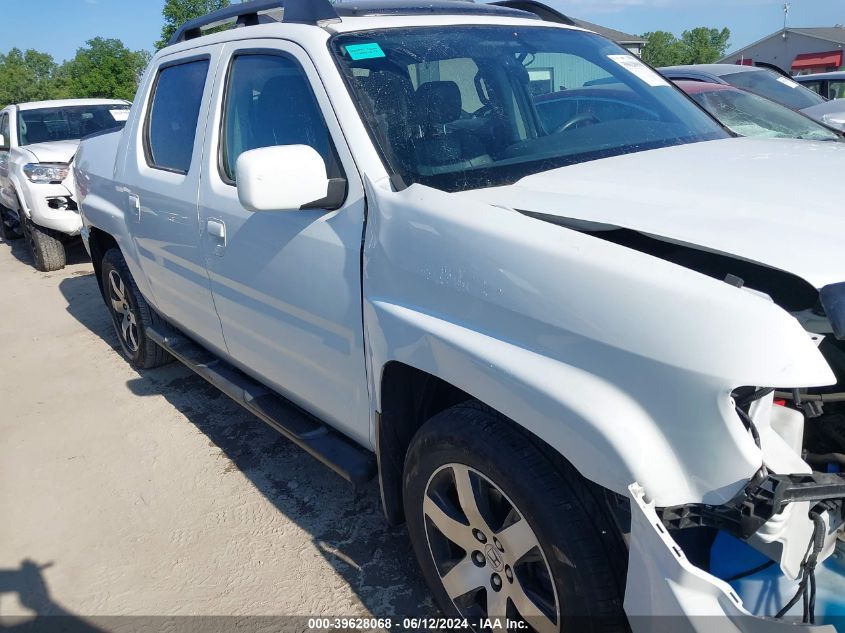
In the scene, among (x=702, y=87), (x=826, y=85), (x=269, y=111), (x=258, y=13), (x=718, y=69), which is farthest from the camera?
(x=826, y=85)

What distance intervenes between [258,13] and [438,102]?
105 cm

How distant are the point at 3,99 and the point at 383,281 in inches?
2898

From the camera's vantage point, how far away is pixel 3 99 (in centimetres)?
6272

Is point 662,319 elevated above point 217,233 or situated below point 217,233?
below

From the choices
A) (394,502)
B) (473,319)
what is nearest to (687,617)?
(473,319)

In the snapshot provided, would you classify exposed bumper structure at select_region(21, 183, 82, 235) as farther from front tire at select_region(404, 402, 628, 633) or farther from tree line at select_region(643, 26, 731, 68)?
tree line at select_region(643, 26, 731, 68)

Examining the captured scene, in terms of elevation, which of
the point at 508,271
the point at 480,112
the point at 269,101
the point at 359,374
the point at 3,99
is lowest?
the point at 359,374

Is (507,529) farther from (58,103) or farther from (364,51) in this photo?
(58,103)

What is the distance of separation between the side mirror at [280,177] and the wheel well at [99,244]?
2848 mm

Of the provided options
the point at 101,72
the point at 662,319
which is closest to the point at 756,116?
the point at 662,319

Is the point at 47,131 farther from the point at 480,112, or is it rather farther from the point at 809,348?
the point at 809,348

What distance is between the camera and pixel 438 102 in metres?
2.45

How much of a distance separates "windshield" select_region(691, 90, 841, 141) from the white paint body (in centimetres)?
637

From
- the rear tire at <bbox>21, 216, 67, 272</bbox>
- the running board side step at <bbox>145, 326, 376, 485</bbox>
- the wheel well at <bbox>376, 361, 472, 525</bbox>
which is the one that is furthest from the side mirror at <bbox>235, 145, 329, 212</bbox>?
the rear tire at <bbox>21, 216, 67, 272</bbox>
